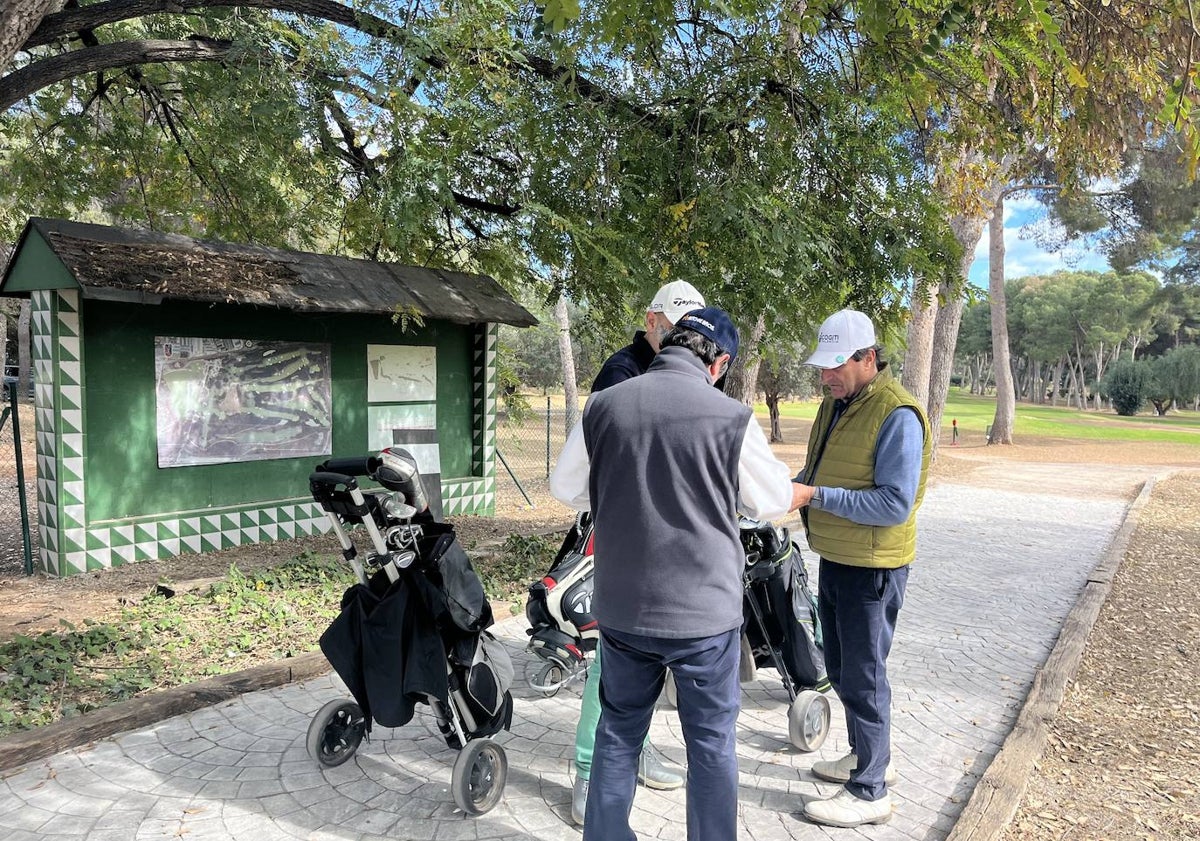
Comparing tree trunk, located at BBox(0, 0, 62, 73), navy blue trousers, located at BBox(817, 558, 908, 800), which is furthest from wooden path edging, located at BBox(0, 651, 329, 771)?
tree trunk, located at BBox(0, 0, 62, 73)

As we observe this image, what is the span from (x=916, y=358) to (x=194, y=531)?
1564 cm

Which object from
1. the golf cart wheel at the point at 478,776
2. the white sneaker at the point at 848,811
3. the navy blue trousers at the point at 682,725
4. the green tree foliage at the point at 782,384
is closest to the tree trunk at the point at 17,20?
the golf cart wheel at the point at 478,776

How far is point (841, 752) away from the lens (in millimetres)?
4027

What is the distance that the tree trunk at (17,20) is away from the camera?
446 centimetres

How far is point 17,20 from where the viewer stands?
450 cm

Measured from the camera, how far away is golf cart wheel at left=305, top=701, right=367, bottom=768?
144 inches

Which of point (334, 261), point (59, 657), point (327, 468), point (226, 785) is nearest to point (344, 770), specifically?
point (226, 785)

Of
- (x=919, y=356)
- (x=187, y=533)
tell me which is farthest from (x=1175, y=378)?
(x=187, y=533)

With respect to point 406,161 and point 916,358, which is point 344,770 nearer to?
point 406,161

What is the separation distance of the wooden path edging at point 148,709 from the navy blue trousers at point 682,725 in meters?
2.74

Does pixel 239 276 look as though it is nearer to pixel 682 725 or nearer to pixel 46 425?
pixel 46 425

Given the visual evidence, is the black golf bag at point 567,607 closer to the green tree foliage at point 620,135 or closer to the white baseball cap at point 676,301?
the white baseball cap at point 676,301

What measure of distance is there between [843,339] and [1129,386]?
6600cm

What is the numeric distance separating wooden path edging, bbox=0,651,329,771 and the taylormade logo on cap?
3.56 metres
